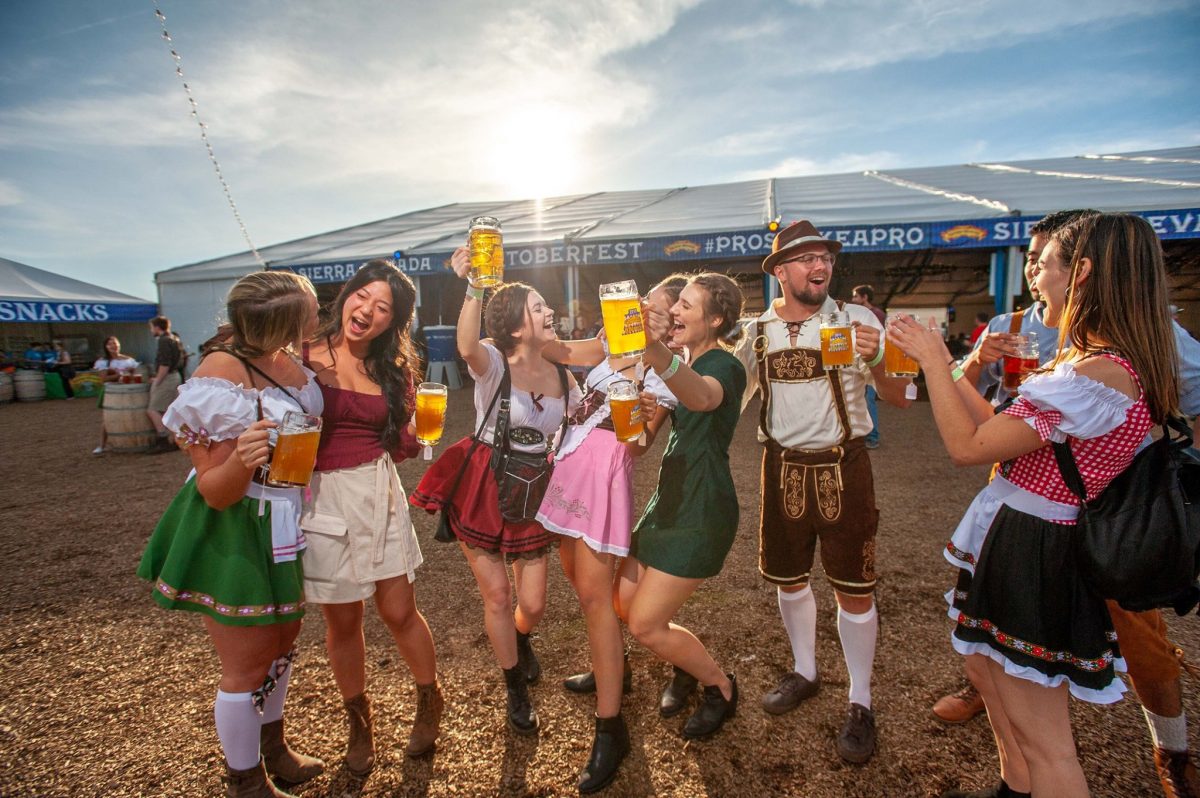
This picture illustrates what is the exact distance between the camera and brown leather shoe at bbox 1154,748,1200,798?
6.64ft

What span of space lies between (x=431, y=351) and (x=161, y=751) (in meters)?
12.7

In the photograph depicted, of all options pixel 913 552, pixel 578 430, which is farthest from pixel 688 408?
pixel 913 552

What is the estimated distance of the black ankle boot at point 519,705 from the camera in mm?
2443

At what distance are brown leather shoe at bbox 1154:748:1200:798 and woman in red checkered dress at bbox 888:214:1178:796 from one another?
770 millimetres

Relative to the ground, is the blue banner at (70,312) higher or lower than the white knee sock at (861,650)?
higher

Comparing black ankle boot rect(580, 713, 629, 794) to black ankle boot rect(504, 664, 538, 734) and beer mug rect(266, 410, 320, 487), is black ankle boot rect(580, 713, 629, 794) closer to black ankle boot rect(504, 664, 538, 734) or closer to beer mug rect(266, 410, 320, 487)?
black ankle boot rect(504, 664, 538, 734)

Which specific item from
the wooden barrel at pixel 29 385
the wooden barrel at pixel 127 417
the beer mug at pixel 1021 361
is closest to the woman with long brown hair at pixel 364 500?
the beer mug at pixel 1021 361

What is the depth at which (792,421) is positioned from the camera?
254cm

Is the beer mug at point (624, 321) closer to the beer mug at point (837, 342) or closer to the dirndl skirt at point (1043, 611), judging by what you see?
the beer mug at point (837, 342)

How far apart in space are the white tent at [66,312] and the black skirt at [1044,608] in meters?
22.4

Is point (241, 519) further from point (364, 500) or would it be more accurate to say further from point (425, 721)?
point (425, 721)

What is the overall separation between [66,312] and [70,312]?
0.30 feet

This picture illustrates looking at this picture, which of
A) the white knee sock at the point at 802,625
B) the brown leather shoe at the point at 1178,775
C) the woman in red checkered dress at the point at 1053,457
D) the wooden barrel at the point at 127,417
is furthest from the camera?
the wooden barrel at the point at 127,417

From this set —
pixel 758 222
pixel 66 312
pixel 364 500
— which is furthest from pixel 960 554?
pixel 66 312
